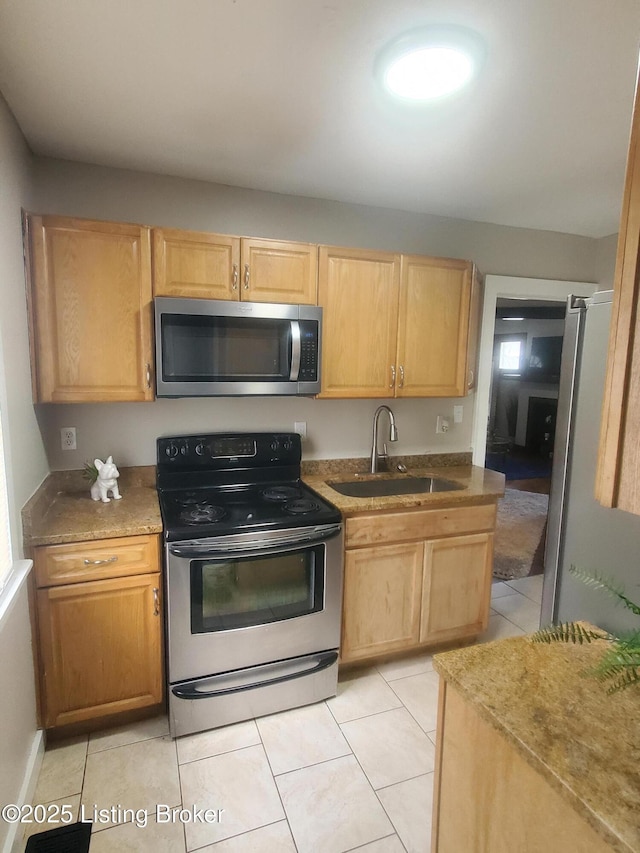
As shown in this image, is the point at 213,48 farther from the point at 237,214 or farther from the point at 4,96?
the point at 237,214

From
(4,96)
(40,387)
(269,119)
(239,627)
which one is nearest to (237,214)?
(269,119)

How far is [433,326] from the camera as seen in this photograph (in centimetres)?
265

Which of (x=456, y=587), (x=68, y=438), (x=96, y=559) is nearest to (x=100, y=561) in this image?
(x=96, y=559)

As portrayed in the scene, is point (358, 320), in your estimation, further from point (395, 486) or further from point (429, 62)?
point (429, 62)

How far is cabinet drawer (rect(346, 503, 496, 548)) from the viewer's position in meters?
2.28

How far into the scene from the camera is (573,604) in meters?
1.60

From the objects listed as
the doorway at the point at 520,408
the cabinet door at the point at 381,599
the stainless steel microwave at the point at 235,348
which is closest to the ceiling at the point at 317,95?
the stainless steel microwave at the point at 235,348

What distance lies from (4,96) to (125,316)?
32.9 inches

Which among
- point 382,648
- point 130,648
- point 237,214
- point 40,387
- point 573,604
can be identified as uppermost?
point 237,214

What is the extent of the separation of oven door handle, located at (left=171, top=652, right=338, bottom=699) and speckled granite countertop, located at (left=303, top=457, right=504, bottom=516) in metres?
0.68

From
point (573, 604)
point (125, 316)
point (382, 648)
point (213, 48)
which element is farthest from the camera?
point (382, 648)

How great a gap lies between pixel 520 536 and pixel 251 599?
3.14 metres

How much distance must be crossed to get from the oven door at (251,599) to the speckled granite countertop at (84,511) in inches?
9.2

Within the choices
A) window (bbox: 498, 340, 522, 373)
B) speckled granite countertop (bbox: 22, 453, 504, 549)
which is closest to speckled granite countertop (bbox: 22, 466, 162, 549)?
speckled granite countertop (bbox: 22, 453, 504, 549)
